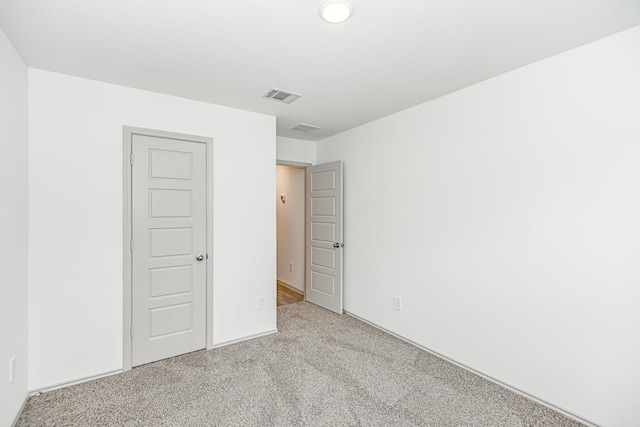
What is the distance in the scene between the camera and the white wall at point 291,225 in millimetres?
5211

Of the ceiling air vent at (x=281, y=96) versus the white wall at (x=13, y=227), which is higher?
the ceiling air vent at (x=281, y=96)

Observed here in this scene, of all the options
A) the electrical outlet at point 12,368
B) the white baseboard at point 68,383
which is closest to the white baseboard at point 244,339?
the white baseboard at point 68,383

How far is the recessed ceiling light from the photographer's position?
5.29ft

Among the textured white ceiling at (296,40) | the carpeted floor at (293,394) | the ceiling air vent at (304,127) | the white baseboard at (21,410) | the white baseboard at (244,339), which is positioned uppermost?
the ceiling air vent at (304,127)

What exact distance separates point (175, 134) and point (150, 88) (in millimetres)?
428

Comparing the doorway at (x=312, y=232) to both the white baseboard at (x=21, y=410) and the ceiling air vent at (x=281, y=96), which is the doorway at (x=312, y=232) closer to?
the ceiling air vent at (x=281, y=96)

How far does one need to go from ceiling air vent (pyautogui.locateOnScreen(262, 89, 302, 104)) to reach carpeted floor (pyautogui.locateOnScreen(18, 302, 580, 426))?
2.47m

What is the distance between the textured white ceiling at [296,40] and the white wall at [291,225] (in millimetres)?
2571

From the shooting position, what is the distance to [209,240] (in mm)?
3119

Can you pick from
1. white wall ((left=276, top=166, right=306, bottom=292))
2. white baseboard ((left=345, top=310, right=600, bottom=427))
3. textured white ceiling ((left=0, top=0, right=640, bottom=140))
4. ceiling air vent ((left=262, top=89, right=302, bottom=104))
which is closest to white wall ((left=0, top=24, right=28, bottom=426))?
textured white ceiling ((left=0, top=0, right=640, bottom=140))

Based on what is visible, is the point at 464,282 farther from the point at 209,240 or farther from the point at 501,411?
the point at 209,240

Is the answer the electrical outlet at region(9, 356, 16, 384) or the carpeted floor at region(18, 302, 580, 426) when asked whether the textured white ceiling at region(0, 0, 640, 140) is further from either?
the carpeted floor at region(18, 302, 580, 426)

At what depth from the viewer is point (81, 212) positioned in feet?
8.25

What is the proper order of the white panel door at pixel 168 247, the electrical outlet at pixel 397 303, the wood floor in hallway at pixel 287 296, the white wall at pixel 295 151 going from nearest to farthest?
the white panel door at pixel 168 247
the electrical outlet at pixel 397 303
the white wall at pixel 295 151
the wood floor in hallway at pixel 287 296
